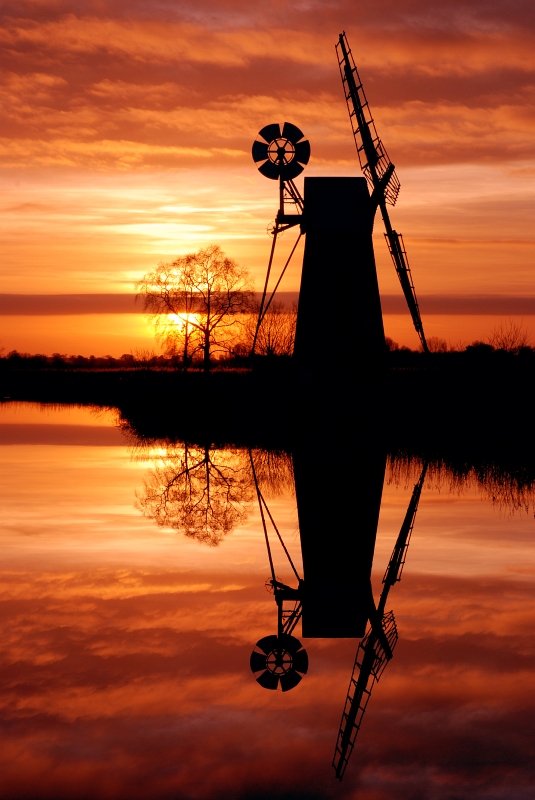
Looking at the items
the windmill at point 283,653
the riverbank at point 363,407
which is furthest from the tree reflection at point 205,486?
the windmill at point 283,653

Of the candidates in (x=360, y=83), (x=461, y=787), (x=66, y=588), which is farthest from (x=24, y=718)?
(x=360, y=83)

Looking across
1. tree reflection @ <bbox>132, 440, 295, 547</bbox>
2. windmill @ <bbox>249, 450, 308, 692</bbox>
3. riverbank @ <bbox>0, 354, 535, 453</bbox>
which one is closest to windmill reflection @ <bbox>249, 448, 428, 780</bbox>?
windmill @ <bbox>249, 450, 308, 692</bbox>

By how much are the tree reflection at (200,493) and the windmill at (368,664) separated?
387 cm

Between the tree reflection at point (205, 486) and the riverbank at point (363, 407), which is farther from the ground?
the riverbank at point (363, 407)

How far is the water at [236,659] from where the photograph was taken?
280 inches

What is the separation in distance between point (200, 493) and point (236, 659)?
39.1 ft

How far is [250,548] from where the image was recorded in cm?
1542

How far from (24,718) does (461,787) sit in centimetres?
327

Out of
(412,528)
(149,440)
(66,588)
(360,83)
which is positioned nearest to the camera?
(66,588)

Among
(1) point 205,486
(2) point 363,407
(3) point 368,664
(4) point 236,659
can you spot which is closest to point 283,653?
(4) point 236,659

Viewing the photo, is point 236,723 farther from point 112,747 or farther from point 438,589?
point 438,589

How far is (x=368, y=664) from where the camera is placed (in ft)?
31.3

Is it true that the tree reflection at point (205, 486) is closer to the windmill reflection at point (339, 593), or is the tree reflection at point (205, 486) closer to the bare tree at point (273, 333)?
the windmill reflection at point (339, 593)

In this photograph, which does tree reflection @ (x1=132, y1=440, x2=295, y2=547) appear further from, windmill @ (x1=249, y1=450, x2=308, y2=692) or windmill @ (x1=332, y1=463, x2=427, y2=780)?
windmill @ (x1=332, y1=463, x2=427, y2=780)
